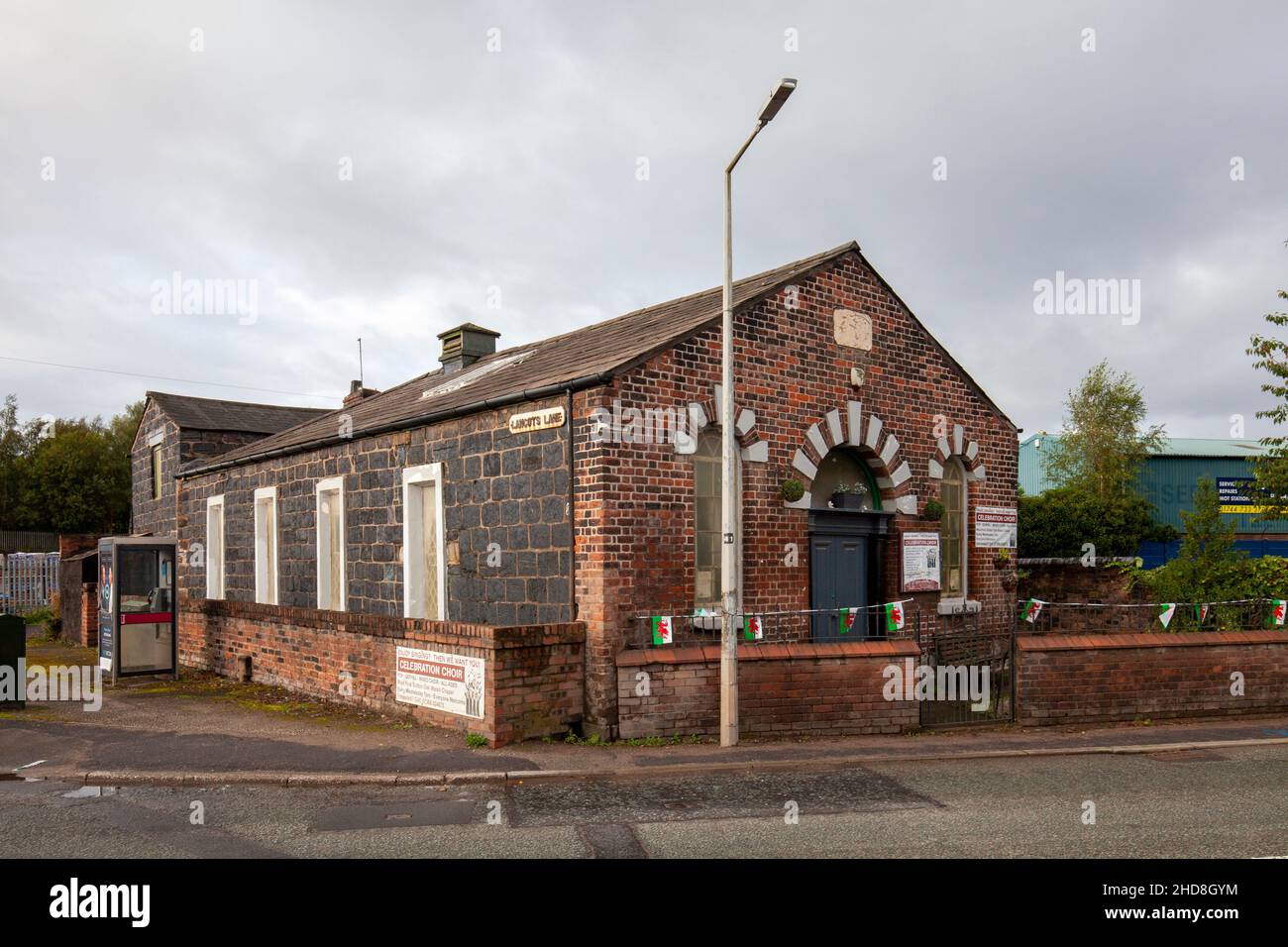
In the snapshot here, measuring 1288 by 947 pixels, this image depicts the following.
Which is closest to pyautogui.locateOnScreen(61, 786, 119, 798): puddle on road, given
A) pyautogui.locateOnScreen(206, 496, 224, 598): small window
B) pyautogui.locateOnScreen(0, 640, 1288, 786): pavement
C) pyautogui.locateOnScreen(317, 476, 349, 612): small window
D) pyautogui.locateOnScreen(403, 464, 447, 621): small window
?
pyautogui.locateOnScreen(0, 640, 1288, 786): pavement

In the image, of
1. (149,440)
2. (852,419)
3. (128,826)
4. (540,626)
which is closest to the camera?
(128,826)

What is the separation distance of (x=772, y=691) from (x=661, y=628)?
4.72 feet

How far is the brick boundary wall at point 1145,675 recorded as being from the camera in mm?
11633

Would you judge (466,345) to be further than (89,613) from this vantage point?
No

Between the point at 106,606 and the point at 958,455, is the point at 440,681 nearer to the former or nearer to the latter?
the point at 106,606

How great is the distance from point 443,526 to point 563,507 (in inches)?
117

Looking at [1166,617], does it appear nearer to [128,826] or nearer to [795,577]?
[795,577]

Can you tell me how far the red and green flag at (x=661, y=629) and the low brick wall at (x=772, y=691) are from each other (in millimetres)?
224

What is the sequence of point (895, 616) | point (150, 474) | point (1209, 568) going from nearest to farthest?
point (895, 616), point (1209, 568), point (150, 474)

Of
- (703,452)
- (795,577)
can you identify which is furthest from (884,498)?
(703,452)

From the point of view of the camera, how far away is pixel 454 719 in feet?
35.7

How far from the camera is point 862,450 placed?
1419 centimetres

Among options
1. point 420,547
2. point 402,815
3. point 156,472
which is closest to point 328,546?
point 420,547

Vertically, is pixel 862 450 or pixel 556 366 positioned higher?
pixel 556 366
